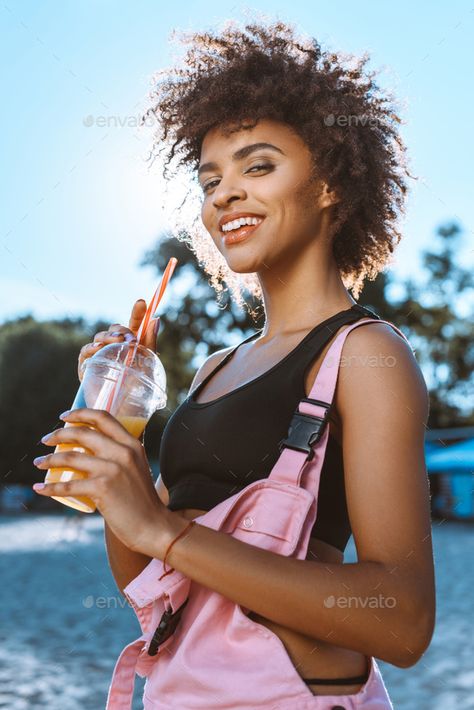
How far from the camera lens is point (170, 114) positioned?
2.67m

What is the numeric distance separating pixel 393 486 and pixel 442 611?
9.33m

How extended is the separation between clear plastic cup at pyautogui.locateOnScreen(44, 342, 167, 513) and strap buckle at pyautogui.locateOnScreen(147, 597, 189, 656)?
0.89ft

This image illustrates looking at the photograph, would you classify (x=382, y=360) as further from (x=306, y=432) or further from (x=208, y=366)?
(x=208, y=366)

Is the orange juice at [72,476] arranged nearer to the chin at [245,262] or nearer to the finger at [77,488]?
the finger at [77,488]

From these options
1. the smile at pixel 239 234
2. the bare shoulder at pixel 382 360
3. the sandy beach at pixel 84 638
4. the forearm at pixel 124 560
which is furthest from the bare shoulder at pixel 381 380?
the sandy beach at pixel 84 638

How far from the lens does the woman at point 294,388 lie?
149 cm

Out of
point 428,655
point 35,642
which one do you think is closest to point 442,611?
point 428,655

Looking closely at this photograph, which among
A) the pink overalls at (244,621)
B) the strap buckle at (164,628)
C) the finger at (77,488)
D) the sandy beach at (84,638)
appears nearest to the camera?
the finger at (77,488)

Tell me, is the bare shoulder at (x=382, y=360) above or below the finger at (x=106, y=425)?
above

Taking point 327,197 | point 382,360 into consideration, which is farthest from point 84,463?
point 327,197

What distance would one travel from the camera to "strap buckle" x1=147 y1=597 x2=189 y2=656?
1.67 m

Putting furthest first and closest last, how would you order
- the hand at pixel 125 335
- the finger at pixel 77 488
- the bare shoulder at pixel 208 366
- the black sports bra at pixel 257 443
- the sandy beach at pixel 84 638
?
the sandy beach at pixel 84 638, the bare shoulder at pixel 208 366, the hand at pixel 125 335, the black sports bra at pixel 257 443, the finger at pixel 77 488

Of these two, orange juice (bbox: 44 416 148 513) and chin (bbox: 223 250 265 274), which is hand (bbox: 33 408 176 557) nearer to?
orange juice (bbox: 44 416 148 513)

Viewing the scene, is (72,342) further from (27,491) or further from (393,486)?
(393,486)
